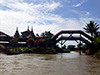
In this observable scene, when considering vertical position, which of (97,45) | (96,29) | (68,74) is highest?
(96,29)

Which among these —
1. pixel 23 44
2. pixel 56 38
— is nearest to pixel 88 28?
pixel 56 38

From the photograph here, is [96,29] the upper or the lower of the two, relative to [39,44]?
upper

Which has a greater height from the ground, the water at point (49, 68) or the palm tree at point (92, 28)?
the palm tree at point (92, 28)

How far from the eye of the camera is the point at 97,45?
3903cm

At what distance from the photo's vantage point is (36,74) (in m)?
11.2

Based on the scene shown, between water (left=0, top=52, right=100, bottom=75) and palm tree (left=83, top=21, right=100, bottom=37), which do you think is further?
palm tree (left=83, top=21, right=100, bottom=37)

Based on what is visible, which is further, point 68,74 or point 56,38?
point 56,38

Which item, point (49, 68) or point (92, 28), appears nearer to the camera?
point (49, 68)

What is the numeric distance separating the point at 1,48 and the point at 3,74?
3657 centimetres

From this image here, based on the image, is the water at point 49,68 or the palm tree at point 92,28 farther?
the palm tree at point 92,28

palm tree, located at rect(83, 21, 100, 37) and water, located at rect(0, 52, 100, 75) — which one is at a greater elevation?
palm tree, located at rect(83, 21, 100, 37)

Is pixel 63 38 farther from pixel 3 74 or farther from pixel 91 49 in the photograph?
pixel 3 74

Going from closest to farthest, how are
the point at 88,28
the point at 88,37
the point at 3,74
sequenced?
1. the point at 3,74
2. the point at 88,37
3. the point at 88,28

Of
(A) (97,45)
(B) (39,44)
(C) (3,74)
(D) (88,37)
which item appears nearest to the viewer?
(C) (3,74)
